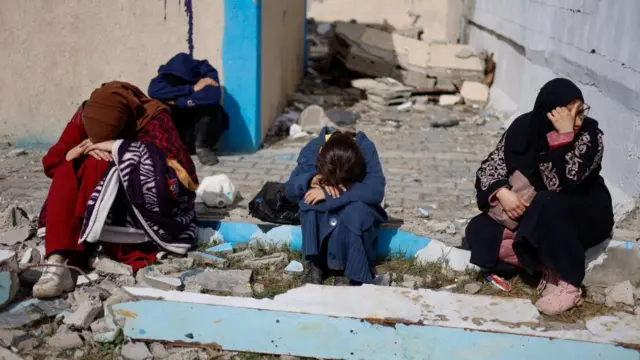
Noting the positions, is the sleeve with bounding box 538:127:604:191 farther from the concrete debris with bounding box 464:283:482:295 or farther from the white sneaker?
the white sneaker

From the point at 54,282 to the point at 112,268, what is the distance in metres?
0.40

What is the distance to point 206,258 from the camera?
14.3ft

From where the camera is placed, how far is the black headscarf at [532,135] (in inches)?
145

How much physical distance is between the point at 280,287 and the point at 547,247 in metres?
1.53

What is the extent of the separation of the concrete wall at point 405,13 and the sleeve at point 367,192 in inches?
417

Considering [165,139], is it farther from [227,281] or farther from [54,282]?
[54,282]

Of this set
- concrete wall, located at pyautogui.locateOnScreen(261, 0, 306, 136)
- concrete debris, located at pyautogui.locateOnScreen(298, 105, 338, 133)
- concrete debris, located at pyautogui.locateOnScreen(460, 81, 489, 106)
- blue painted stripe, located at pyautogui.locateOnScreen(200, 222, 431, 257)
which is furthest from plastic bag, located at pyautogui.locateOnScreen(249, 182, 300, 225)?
concrete debris, located at pyautogui.locateOnScreen(460, 81, 489, 106)

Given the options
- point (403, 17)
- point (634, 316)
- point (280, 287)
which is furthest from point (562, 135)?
point (403, 17)

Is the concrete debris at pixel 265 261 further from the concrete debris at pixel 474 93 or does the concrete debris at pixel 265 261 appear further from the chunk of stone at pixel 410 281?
the concrete debris at pixel 474 93

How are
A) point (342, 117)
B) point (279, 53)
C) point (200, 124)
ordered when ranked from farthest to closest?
point (342, 117)
point (279, 53)
point (200, 124)

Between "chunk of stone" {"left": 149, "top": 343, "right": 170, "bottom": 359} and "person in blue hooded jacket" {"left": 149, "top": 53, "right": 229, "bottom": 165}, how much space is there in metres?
3.16

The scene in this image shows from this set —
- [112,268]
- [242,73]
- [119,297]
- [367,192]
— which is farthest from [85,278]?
[242,73]

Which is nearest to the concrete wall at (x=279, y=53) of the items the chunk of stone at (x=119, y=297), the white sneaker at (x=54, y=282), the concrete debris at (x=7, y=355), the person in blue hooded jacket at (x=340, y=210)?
the person in blue hooded jacket at (x=340, y=210)

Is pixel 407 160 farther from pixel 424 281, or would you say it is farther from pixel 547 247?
pixel 547 247
